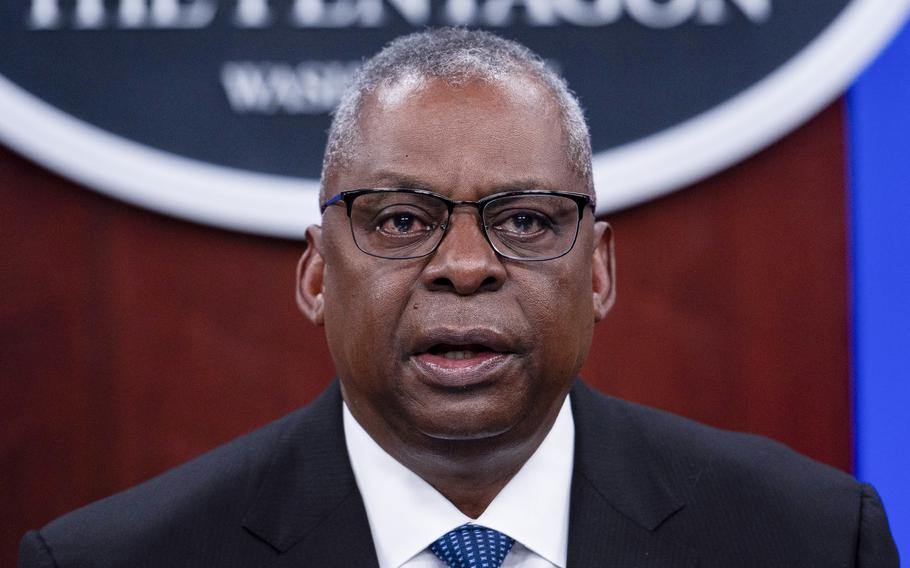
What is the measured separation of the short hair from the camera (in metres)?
1.05

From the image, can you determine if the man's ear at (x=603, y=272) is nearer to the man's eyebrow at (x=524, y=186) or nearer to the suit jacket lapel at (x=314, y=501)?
the man's eyebrow at (x=524, y=186)

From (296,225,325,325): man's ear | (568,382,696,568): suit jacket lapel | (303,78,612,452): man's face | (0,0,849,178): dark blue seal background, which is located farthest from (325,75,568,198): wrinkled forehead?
(568,382,696,568): suit jacket lapel

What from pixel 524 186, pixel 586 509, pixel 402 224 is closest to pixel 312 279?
pixel 402 224

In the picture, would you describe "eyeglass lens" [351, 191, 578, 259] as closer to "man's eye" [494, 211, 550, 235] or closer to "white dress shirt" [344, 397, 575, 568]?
"man's eye" [494, 211, 550, 235]

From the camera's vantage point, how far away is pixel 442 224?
1.02 metres

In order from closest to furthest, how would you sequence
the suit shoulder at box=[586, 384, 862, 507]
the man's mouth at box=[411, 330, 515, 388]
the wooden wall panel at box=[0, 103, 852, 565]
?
the man's mouth at box=[411, 330, 515, 388]
the suit shoulder at box=[586, 384, 862, 507]
the wooden wall panel at box=[0, 103, 852, 565]

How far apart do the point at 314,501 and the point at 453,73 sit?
1.62 feet

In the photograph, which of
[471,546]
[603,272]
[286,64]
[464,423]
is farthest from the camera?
[286,64]

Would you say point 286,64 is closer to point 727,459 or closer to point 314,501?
point 314,501

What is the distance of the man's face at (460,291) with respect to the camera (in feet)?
3.21

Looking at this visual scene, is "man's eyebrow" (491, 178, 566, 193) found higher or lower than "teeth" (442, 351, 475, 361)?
higher

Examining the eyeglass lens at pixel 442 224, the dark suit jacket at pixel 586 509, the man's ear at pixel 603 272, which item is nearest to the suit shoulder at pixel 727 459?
the dark suit jacket at pixel 586 509

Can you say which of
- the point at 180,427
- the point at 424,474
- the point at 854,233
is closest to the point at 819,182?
the point at 854,233

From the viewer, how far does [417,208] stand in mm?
1015
